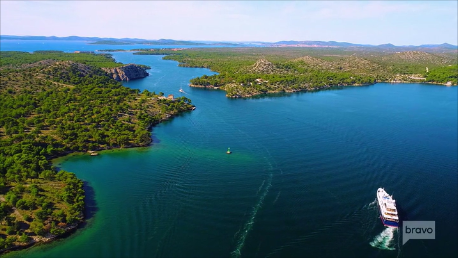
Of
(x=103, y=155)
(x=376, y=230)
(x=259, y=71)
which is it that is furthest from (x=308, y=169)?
(x=259, y=71)

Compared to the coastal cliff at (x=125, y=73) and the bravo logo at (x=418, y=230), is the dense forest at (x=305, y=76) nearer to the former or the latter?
the coastal cliff at (x=125, y=73)

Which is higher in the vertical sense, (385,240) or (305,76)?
(305,76)

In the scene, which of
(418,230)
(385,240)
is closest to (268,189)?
(385,240)

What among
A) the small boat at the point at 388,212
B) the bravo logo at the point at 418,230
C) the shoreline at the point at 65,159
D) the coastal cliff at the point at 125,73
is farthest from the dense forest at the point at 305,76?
the bravo logo at the point at 418,230

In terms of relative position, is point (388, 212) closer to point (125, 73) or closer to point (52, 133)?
point (52, 133)

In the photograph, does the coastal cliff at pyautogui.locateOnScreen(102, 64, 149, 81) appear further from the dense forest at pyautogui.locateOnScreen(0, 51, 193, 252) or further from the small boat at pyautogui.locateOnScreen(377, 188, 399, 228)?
the small boat at pyautogui.locateOnScreen(377, 188, 399, 228)

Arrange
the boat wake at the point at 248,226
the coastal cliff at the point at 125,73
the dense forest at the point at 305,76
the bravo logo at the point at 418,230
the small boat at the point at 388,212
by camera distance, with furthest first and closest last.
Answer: the coastal cliff at the point at 125,73 → the dense forest at the point at 305,76 → the small boat at the point at 388,212 → the bravo logo at the point at 418,230 → the boat wake at the point at 248,226
